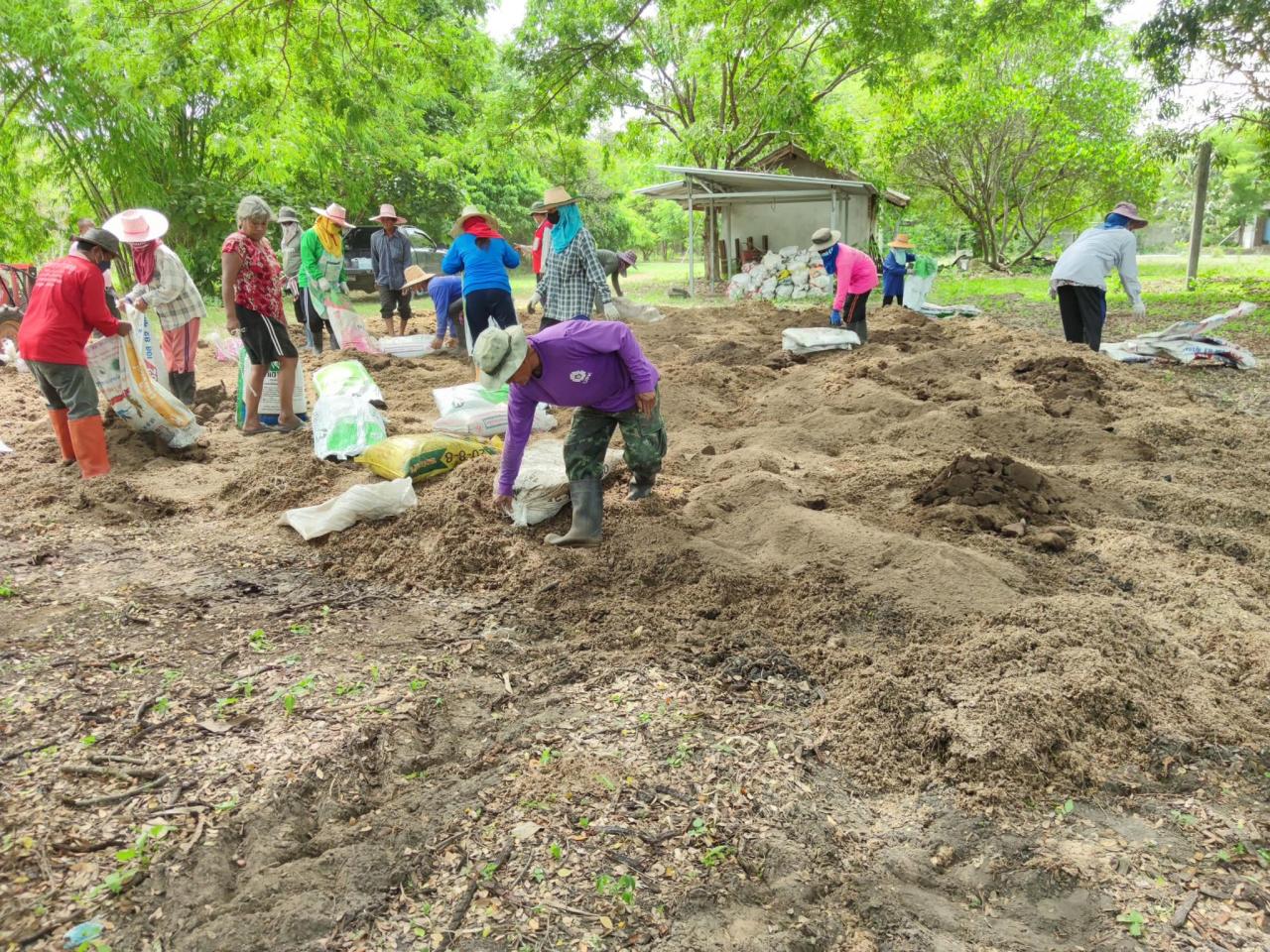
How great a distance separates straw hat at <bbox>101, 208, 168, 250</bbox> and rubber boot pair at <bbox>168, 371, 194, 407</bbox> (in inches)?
45.1

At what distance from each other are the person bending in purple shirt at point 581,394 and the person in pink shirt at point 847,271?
464 centimetres

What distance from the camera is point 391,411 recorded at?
20.6 feet

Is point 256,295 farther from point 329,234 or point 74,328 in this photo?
point 329,234

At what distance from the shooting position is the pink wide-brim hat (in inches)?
213

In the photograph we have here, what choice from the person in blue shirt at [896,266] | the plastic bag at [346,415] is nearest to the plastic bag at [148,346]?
the plastic bag at [346,415]

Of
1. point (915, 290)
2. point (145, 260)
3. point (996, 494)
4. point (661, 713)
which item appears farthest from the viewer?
point (915, 290)

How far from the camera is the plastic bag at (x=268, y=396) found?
5.75m

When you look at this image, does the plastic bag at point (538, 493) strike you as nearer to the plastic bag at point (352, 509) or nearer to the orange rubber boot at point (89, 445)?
the plastic bag at point (352, 509)

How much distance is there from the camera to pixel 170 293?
5793mm

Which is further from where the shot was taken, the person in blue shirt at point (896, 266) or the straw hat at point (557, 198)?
the person in blue shirt at point (896, 266)

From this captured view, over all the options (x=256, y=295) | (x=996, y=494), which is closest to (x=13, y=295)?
(x=256, y=295)

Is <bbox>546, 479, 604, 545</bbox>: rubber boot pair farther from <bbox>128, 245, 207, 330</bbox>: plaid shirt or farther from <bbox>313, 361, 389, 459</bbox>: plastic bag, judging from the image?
<bbox>128, 245, 207, 330</bbox>: plaid shirt

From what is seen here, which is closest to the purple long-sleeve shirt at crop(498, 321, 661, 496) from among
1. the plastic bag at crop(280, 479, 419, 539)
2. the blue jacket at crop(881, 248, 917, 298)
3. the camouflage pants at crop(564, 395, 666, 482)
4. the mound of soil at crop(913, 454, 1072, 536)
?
the camouflage pants at crop(564, 395, 666, 482)

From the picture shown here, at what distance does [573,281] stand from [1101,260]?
437cm
